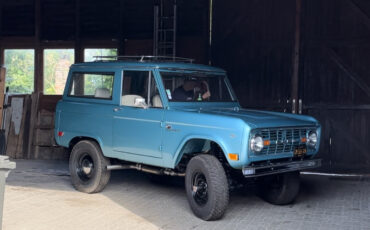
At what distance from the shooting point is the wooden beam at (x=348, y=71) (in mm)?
10406

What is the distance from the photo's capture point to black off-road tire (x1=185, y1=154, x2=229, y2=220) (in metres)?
6.78

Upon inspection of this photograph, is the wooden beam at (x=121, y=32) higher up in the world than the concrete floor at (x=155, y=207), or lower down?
higher up

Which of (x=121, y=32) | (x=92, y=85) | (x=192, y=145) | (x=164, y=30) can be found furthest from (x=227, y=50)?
(x=192, y=145)

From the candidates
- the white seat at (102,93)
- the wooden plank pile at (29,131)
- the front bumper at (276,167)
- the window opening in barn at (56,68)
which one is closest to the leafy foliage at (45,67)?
the window opening in barn at (56,68)

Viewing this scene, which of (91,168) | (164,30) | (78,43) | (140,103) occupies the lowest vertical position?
(91,168)

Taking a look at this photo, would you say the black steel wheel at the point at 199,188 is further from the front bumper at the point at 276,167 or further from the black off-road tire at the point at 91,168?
the black off-road tire at the point at 91,168

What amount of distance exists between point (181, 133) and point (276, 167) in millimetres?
1311

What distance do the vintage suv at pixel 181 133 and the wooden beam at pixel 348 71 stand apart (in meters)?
3.18

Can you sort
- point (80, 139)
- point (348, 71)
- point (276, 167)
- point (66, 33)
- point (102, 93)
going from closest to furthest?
point (276, 167) < point (102, 93) < point (80, 139) < point (348, 71) < point (66, 33)

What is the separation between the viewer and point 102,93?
846 cm

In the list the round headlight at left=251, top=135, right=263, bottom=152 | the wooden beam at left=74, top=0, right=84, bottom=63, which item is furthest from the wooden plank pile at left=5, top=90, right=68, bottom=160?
the round headlight at left=251, top=135, right=263, bottom=152

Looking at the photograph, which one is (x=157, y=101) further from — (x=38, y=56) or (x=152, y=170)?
(x=38, y=56)

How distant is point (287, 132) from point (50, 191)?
154 inches

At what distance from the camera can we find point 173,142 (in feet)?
24.1
